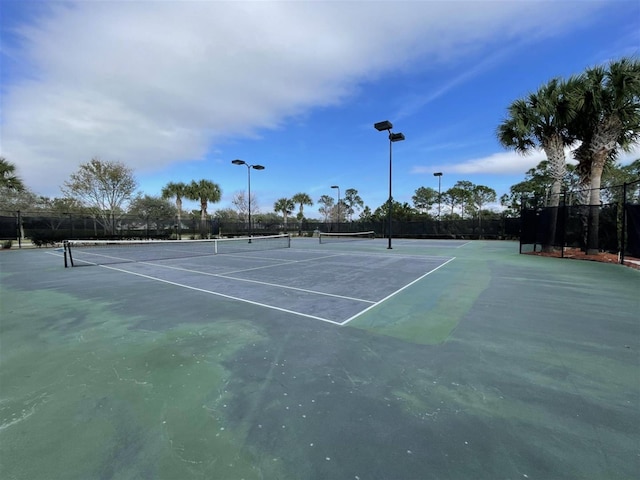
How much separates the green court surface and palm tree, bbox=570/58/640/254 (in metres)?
9.78

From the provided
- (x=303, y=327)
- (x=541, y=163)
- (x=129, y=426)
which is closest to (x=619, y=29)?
(x=303, y=327)

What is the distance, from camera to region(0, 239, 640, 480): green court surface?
5.81ft

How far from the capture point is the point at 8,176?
18219mm

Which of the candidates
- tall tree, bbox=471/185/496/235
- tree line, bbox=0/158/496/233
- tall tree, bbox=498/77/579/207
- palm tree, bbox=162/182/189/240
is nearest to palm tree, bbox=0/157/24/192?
tree line, bbox=0/158/496/233

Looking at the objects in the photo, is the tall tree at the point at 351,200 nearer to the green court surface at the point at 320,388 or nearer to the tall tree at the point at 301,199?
the tall tree at the point at 301,199

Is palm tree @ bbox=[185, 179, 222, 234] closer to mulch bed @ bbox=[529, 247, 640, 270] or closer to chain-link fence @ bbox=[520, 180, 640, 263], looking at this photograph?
chain-link fence @ bbox=[520, 180, 640, 263]

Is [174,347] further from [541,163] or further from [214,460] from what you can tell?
[541,163]

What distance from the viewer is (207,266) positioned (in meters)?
10.0

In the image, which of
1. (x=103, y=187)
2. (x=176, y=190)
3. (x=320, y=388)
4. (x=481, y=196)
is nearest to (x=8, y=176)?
(x=103, y=187)

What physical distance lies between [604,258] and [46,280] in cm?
1839

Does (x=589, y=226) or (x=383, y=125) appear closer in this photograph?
(x=589, y=226)

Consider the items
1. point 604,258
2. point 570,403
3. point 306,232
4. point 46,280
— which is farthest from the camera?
point 306,232

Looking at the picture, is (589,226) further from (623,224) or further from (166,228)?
(166,228)

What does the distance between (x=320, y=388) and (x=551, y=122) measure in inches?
626
